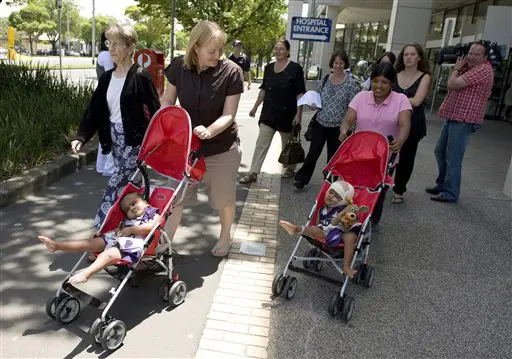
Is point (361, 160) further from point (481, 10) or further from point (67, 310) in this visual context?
point (481, 10)

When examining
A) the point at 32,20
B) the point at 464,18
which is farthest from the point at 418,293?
the point at 32,20

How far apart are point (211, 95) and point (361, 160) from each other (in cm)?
143

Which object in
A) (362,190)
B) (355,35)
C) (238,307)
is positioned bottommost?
(238,307)

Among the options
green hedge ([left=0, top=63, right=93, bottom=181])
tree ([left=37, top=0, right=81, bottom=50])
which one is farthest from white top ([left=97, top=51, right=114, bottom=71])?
tree ([left=37, top=0, right=81, bottom=50])

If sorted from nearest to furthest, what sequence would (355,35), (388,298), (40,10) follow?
(388,298), (355,35), (40,10)

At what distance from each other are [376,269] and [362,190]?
2.57ft

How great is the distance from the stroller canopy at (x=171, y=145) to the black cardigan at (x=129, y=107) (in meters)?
0.35

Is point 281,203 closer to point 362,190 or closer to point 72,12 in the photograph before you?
point 362,190

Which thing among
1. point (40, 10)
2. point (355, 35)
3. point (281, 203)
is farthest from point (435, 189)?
point (40, 10)

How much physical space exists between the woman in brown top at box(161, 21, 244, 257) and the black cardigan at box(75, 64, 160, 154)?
220mm

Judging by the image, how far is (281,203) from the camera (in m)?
5.75

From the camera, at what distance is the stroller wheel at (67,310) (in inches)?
118

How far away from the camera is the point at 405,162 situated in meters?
5.70

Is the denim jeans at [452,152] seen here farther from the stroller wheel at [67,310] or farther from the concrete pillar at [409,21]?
the concrete pillar at [409,21]
